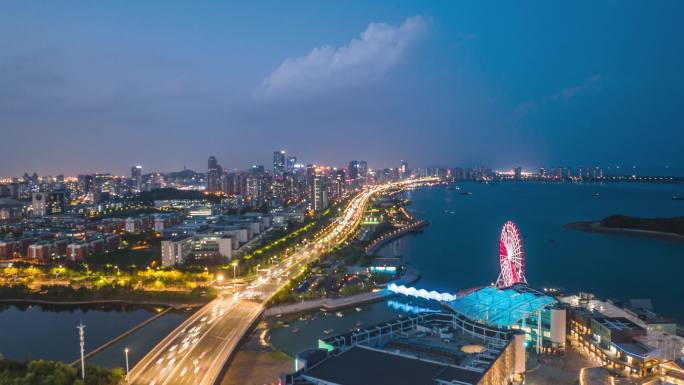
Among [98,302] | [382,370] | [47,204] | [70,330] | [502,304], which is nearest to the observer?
[382,370]

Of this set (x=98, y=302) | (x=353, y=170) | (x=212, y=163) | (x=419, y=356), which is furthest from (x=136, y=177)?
(x=419, y=356)

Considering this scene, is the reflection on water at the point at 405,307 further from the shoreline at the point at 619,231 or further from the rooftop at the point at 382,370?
the shoreline at the point at 619,231

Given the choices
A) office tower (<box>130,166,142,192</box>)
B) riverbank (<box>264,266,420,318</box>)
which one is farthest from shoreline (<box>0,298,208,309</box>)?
office tower (<box>130,166,142,192</box>)

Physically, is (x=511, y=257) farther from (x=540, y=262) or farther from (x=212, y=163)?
(x=212, y=163)

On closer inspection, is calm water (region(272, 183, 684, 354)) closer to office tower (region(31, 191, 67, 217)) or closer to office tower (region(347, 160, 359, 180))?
office tower (region(31, 191, 67, 217))

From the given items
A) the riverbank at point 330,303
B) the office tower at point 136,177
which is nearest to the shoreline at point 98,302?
the riverbank at point 330,303
